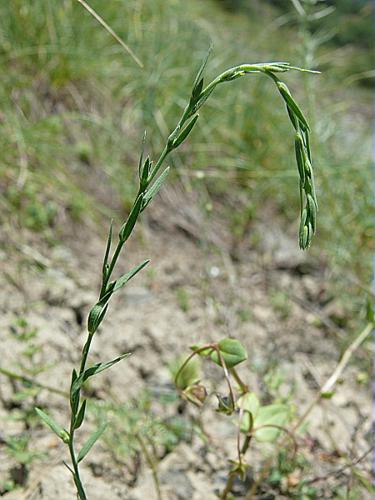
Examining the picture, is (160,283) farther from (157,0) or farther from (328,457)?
(157,0)

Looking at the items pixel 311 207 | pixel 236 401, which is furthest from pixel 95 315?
pixel 236 401

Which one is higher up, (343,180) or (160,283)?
(343,180)

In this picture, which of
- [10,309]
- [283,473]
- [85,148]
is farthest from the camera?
[85,148]

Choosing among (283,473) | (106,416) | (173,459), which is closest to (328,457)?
(283,473)

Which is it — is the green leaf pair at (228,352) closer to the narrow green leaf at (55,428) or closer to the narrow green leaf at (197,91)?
the narrow green leaf at (55,428)

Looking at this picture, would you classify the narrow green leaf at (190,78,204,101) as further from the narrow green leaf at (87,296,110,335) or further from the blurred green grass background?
the blurred green grass background

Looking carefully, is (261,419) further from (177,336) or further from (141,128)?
(141,128)

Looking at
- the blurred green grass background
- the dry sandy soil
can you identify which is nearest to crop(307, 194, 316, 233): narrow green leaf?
the dry sandy soil
